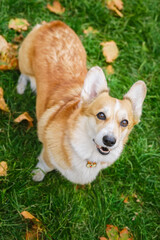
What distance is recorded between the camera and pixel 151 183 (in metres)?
3.65

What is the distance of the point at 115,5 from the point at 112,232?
157 inches

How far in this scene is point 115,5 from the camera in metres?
4.98

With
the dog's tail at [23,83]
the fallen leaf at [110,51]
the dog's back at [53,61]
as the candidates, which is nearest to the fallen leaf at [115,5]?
the fallen leaf at [110,51]

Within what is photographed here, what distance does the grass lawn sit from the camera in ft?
9.77

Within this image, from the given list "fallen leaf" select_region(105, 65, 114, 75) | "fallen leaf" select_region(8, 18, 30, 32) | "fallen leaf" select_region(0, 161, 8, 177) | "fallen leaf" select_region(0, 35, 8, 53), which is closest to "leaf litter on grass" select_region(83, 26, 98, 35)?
"fallen leaf" select_region(105, 65, 114, 75)

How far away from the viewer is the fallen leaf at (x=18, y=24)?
4.19 m

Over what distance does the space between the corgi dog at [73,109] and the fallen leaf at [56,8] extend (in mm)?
1267

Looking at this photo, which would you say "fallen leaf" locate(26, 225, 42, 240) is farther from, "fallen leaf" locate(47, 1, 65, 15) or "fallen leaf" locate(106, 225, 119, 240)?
"fallen leaf" locate(47, 1, 65, 15)

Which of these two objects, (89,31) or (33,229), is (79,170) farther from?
(89,31)

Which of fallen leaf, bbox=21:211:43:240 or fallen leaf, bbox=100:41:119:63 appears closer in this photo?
fallen leaf, bbox=21:211:43:240

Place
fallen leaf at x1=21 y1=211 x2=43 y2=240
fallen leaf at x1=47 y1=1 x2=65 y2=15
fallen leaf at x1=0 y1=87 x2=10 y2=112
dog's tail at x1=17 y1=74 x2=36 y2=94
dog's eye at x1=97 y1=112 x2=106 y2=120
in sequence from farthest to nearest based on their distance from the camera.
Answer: fallen leaf at x1=47 y1=1 x2=65 y2=15 < dog's tail at x1=17 y1=74 x2=36 y2=94 < fallen leaf at x1=0 y1=87 x2=10 y2=112 < fallen leaf at x1=21 y1=211 x2=43 y2=240 < dog's eye at x1=97 y1=112 x2=106 y2=120

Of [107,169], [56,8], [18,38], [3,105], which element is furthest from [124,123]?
[56,8]

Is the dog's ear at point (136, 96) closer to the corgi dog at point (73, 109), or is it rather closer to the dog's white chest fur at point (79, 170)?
the corgi dog at point (73, 109)

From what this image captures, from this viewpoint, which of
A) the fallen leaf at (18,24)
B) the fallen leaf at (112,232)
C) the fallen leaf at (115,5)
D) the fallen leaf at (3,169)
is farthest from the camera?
the fallen leaf at (115,5)
